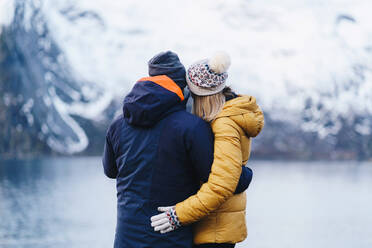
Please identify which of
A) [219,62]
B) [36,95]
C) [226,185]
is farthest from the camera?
[36,95]

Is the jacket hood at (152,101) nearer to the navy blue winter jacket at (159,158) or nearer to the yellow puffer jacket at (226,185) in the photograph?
the navy blue winter jacket at (159,158)

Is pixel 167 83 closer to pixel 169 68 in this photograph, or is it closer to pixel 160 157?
pixel 169 68

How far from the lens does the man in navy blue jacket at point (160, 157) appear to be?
88.0 inches

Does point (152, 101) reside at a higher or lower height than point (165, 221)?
higher

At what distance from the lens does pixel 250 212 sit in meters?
Answer: 12.2

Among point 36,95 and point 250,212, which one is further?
point 36,95

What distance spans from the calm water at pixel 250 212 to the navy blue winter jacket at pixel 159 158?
620 centimetres

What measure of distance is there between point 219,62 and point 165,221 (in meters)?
0.70

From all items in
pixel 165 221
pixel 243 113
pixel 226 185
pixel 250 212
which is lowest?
pixel 250 212

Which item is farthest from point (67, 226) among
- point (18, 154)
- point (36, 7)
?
point (36, 7)

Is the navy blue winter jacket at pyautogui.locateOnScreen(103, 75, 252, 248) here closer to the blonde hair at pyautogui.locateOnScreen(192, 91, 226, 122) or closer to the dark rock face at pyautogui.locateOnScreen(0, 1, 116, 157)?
the blonde hair at pyautogui.locateOnScreen(192, 91, 226, 122)

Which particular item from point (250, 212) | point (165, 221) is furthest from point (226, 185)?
point (250, 212)

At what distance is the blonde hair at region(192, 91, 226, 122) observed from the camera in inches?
90.2

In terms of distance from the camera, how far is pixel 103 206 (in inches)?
512
